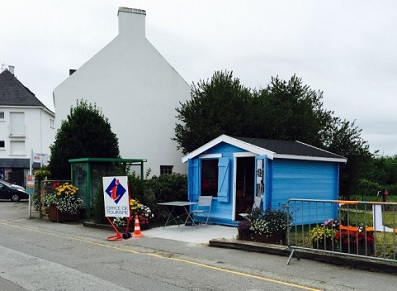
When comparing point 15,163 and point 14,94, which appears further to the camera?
point 14,94

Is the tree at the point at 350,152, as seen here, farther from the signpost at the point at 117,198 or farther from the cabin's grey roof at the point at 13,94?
the cabin's grey roof at the point at 13,94

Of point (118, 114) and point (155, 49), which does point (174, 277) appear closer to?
point (118, 114)

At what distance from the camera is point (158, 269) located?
841 centimetres

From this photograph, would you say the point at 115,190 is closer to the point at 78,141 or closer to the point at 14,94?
the point at 78,141

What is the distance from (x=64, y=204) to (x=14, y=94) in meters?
31.9

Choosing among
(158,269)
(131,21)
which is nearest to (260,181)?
(158,269)

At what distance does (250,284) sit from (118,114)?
22.0 m

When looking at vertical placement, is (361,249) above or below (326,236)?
below

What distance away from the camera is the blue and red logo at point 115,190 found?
515 inches

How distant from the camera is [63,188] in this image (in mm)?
18172

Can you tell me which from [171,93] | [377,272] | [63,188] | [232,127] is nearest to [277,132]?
[232,127]

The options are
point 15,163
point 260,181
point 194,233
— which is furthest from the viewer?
point 15,163

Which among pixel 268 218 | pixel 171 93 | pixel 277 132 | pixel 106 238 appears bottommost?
pixel 106 238

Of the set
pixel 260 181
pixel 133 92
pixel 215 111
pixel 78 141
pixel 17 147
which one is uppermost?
pixel 133 92
